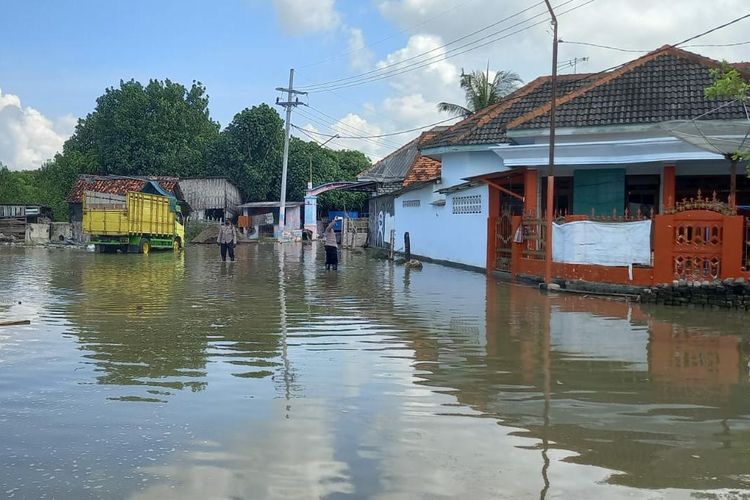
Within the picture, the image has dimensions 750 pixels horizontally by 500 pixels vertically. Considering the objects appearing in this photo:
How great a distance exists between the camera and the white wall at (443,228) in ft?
72.8

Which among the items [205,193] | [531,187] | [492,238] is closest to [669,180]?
[531,187]

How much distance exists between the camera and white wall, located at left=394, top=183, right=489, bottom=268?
72.8ft

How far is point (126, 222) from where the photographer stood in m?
30.5

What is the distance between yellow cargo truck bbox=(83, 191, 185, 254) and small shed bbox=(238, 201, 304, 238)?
679 inches

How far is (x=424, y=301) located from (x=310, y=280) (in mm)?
4874

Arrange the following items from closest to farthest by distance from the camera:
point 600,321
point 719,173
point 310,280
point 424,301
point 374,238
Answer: point 600,321
point 424,301
point 310,280
point 719,173
point 374,238

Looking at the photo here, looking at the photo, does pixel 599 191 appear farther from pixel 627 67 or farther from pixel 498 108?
pixel 498 108

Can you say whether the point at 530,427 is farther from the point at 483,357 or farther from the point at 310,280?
the point at 310,280

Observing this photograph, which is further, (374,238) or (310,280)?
(374,238)

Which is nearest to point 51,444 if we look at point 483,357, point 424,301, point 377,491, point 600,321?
point 377,491

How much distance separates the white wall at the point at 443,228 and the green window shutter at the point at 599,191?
3.10 m

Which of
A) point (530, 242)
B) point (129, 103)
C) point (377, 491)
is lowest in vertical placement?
point (377, 491)

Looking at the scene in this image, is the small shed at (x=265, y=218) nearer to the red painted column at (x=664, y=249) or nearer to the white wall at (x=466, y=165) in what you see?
the white wall at (x=466, y=165)

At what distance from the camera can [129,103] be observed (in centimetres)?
5184
